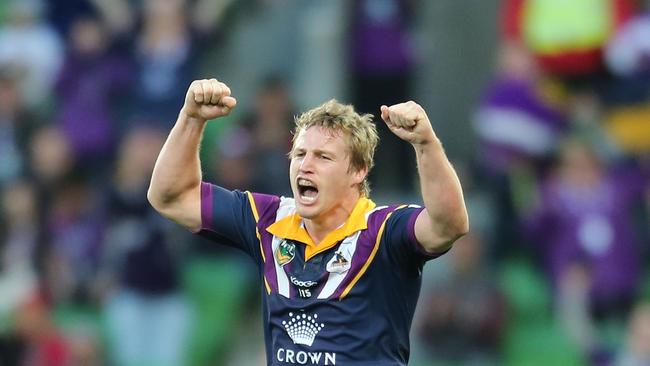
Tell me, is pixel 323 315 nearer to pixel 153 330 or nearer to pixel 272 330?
pixel 272 330

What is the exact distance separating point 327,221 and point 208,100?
0.65m

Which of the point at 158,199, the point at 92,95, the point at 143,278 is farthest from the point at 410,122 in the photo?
the point at 92,95

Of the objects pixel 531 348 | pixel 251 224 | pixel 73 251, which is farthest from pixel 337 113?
pixel 73 251

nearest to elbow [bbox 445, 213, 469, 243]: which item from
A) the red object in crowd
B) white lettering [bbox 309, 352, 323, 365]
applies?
white lettering [bbox 309, 352, 323, 365]

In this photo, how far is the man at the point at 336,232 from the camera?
17.7 ft

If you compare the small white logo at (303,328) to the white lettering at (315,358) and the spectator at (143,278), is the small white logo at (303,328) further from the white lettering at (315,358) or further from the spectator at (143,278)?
the spectator at (143,278)

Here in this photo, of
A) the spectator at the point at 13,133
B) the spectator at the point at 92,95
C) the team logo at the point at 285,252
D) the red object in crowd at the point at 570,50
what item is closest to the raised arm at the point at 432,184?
the team logo at the point at 285,252

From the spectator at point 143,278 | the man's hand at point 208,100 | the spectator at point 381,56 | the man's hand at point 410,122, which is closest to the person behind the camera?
the man's hand at point 410,122

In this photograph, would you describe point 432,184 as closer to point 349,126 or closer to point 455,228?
point 455,228

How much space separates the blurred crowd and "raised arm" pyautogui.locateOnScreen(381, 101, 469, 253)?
15.2 ft

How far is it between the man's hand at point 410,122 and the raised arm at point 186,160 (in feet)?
2.34

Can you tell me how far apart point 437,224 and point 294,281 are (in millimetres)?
629

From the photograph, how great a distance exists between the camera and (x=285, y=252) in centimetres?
574

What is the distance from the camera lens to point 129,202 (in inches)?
431
